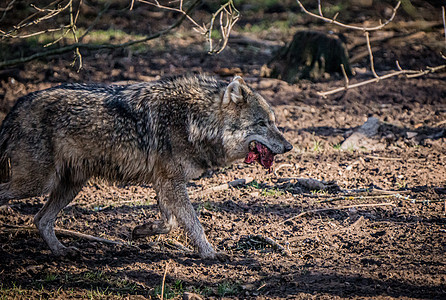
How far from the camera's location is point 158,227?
20.8 ft

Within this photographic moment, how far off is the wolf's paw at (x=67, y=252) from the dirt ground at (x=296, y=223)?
0.10 meters

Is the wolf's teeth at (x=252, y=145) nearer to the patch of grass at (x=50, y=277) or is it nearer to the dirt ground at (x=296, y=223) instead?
the dirt ground at (x=296, y=223)

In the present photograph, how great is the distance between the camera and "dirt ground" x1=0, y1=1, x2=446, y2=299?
5.06m

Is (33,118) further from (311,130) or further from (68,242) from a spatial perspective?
(311,130)

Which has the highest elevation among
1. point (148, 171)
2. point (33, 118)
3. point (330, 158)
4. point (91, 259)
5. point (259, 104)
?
point (33, 118)

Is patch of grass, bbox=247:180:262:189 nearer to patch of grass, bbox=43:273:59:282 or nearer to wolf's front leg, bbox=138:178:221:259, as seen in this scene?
wolf's front leg, bbox=138:178:221:259

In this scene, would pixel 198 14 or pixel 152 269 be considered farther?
pixel 198 14

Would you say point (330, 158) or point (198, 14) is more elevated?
point (198, 14)

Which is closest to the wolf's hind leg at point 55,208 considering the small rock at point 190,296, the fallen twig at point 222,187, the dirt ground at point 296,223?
the dirt ground at point 296,223

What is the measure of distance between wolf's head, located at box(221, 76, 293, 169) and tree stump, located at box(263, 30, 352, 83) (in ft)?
20.7

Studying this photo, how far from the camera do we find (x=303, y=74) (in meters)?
12.7

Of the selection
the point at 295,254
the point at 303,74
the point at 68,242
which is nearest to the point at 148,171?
the point at 68,242

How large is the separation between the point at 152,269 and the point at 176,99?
6.71 feet

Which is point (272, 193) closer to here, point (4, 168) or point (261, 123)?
point (261, 123)
